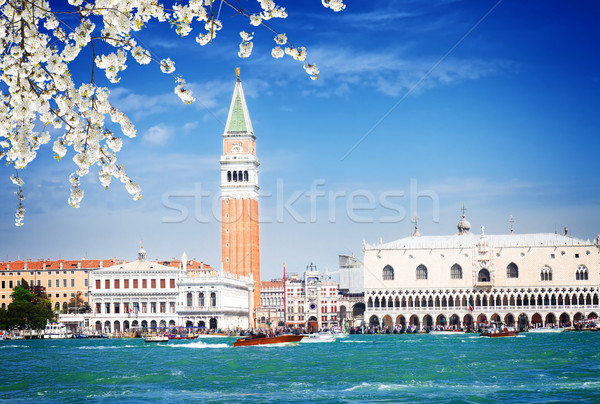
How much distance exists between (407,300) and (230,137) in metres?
32.0

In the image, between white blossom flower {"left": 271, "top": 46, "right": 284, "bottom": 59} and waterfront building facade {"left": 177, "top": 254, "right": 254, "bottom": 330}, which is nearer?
white blossom flower {"left": 271, "top": 46, "right": 284, "bottom": 59}

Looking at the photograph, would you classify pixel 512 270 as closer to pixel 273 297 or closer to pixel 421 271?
pixel 421 271

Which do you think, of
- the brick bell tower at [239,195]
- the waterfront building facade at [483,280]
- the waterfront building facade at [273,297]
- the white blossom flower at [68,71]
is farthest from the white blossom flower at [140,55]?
the waterfront building facade at [273,297]

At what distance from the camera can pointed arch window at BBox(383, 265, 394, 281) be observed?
271 ft

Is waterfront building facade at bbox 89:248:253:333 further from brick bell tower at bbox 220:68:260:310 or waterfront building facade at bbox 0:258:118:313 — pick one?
waterfront building facade at bbox 0:258:118:313

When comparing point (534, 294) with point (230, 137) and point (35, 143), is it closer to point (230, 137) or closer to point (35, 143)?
point (230, 137)

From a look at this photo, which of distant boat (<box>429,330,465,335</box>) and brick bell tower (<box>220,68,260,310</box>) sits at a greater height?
brick bell tower (<box>220,68,260,310</box>)

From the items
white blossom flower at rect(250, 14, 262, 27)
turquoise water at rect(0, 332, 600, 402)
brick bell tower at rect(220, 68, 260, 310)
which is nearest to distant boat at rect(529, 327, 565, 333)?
turquoise water at rect(0, 332, 600, 402)

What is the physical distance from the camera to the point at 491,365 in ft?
112

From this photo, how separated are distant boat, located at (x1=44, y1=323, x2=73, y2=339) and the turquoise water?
4016 centimetres

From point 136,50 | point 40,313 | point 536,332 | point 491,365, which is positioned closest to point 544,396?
point 491,365

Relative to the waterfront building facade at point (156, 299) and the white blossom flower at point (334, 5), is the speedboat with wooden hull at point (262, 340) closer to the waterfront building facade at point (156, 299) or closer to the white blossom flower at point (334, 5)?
the waterfront building facade at point (156, 299)

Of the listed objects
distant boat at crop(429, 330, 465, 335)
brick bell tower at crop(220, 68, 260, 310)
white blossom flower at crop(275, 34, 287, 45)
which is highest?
brick bell tower at crop(220, 68, 260, 310)

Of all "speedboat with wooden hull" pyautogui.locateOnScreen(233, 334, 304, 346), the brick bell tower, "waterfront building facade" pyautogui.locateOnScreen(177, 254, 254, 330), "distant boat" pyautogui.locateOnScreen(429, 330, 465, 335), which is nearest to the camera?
"speedboat with wooden hull" pyautogui.locateOnScreen(233, 334, 304, 346)
